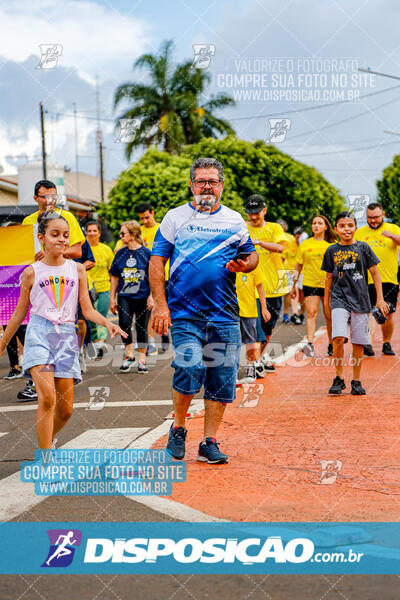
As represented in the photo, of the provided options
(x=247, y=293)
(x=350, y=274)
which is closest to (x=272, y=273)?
(x=247, y=293)

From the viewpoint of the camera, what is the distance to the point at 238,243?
586cm

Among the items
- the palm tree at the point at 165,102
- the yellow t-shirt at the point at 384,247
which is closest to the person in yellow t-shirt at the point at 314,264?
the yellow t-shirt at the point at 384,247

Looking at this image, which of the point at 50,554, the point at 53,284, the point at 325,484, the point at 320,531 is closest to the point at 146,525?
the point at 50,554

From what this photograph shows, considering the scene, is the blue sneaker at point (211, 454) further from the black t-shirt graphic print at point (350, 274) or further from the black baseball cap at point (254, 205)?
the black baseball cap at point (254, 205)

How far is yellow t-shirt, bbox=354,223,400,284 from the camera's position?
39.0 feet

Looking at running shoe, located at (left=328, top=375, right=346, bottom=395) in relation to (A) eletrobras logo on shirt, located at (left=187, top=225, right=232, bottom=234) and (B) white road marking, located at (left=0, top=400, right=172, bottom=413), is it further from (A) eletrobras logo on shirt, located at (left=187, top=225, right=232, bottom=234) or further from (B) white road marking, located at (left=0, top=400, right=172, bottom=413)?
(A) eletrobras logo on shirt, located at (left=187, top=225, right=232, bottom=234)

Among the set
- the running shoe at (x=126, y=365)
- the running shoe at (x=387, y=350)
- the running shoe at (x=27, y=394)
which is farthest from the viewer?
the running shoe at (x=387, y=350)

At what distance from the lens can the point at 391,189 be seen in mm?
70438

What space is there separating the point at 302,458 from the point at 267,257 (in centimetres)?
503

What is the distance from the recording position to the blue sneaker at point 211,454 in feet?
18.7

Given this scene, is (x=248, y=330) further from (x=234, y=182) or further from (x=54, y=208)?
(x=234, y=182)

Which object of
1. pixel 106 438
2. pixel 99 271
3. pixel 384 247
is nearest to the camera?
pixel 106 438

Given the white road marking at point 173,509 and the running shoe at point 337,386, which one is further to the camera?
the running shoe at point 337,386

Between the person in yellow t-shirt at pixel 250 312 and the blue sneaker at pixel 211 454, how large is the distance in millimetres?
3833
